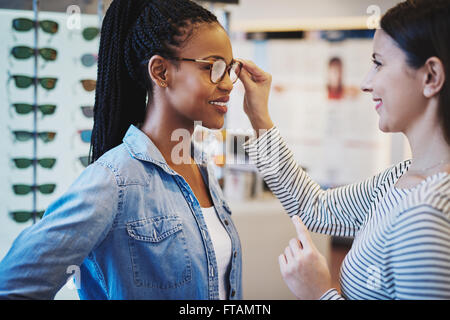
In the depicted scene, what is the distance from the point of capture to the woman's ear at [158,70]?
1.17 m

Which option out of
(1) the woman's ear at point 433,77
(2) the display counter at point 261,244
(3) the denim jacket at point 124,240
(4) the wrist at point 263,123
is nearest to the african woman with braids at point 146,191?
(3) the denim jacket at point 124,240

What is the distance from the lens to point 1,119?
6.79 feet

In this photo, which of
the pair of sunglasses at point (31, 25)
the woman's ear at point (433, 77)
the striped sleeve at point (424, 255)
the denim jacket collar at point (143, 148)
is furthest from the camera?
the pair of sunglasses at point (31, 25)

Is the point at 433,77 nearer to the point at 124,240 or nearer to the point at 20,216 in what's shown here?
the point at 124,240

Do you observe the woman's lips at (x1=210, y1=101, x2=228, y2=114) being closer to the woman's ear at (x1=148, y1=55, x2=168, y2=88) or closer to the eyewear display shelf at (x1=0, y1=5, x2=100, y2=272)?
the woman's ear at (x1=148, y1=55, x2=168, y2=88)

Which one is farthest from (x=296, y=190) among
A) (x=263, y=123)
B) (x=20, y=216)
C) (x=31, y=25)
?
(x=31, y=25)

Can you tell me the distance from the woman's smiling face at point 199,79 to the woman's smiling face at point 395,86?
0.43m

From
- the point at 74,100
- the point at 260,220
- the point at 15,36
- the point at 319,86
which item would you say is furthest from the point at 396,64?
the point at 319,86

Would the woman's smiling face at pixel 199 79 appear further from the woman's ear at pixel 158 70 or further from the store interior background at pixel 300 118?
the store interior background at pixel 300 118

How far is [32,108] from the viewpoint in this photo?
2.11 m
